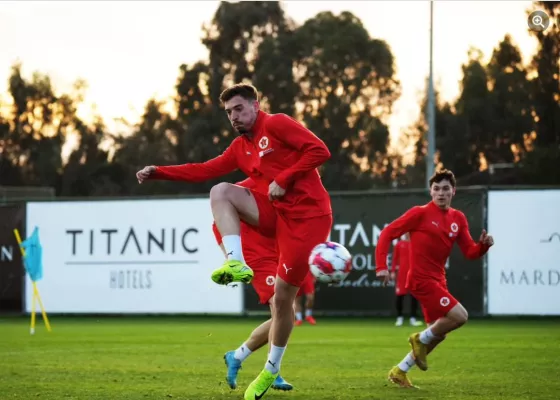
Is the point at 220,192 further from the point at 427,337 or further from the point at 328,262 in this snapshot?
the point at 427,337

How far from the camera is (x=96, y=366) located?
44.3 ft

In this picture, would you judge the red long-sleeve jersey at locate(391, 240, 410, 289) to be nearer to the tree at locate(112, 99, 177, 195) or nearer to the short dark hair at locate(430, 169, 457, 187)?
the short dark hair at locate(430, 169, 457, 187)

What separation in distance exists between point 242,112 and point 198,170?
1.09 meters

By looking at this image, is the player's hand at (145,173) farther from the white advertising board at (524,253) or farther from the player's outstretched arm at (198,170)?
Answer: the white advertising board at (524,253)

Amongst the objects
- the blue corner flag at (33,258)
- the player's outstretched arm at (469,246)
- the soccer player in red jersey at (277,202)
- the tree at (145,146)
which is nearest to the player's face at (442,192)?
the player's outstretched arm at (469,246)

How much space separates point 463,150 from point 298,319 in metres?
39.8

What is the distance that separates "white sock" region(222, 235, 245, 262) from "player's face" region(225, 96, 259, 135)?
0.89 meters

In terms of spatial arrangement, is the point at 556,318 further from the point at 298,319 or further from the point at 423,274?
the point at 423,274

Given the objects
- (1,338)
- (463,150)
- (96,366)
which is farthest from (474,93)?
(96,366)

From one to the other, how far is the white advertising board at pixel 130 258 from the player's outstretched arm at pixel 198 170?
18.2m

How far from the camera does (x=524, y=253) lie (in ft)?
84.2

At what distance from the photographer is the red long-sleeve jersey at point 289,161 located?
355 inches

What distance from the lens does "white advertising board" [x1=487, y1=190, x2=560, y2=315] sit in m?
25.4

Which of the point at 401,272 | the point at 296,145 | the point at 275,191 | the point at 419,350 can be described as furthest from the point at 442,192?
the point at 401,272
